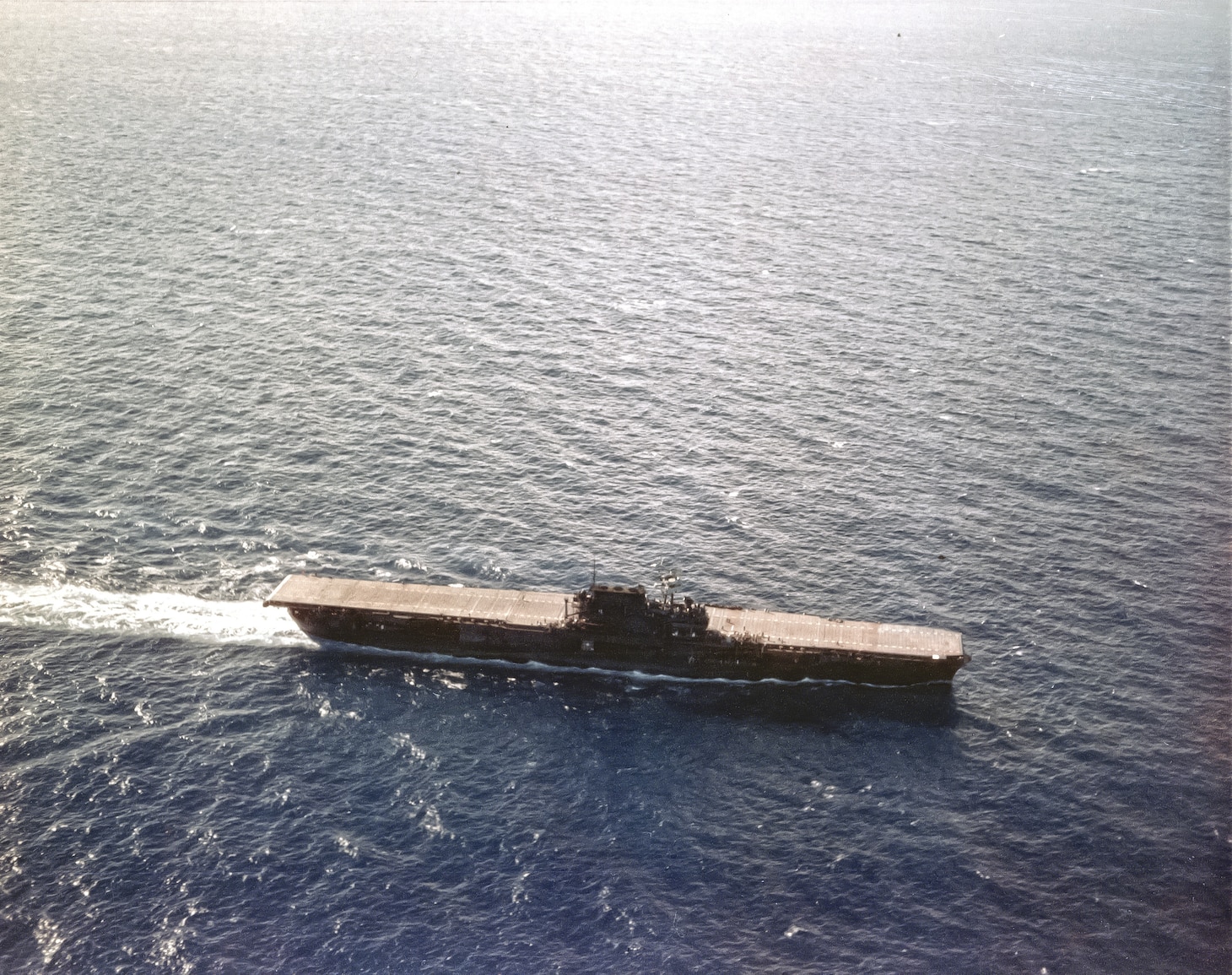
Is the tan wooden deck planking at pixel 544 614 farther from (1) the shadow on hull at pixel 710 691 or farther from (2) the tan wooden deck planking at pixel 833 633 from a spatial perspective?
(1) the shadow on hull at pixel 710 691

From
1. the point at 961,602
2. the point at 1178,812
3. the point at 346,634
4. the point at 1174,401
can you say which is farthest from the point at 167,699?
the point at 1174,401

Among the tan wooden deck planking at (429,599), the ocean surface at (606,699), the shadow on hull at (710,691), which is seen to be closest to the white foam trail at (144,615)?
the ocean surface at (606,699)

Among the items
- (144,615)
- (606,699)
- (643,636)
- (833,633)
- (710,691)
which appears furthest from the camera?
(144,615)

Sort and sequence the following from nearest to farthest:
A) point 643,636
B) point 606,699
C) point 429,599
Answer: point 606,699 < point 643,636 < point 429,599

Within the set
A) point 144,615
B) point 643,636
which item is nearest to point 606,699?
point 643,636

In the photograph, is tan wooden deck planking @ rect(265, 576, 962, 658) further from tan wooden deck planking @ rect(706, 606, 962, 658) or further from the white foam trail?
the white foam trail

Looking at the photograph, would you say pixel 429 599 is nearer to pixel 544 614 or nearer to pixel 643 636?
pixel 544 614
